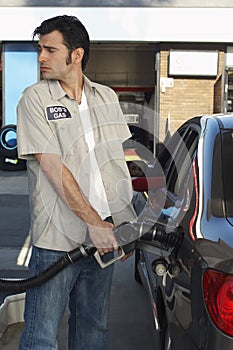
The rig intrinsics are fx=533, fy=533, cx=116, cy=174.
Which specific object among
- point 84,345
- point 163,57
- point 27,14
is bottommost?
point 84,345

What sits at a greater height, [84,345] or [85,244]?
[85,244]

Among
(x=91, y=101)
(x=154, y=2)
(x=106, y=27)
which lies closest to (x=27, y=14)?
(x=106, y=27)

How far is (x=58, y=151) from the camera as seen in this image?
2248 millimetres

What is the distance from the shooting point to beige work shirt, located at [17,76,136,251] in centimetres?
223

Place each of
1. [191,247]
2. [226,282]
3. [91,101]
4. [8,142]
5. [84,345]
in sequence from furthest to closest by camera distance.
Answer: [8,142]
[84,345]
[91,101]
[191,247]
[226,282]

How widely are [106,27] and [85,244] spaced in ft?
42.6

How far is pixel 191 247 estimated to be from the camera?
2248 millimetres

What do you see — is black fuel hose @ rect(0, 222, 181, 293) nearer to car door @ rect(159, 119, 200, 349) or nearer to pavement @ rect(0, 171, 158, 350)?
car door @ rect(159, 119, 200, 349)

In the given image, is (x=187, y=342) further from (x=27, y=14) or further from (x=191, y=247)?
(x=27, y=14)

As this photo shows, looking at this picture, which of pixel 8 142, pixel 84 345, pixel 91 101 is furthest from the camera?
pixel 8 142

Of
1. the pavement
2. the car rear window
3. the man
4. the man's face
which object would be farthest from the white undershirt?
the pavement

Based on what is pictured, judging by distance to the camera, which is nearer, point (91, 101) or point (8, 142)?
point (91, 101)

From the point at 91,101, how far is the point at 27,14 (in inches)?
512

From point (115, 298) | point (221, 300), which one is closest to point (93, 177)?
point (221, 300)
